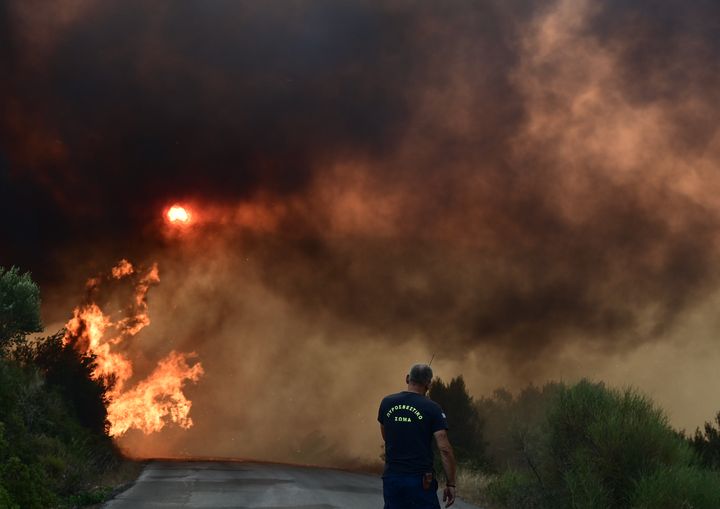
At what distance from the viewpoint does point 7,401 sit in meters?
12.9

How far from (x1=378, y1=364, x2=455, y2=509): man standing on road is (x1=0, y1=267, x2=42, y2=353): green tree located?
24554mm

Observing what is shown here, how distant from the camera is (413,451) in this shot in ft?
18.7

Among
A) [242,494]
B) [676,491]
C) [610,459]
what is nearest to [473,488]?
[242,494]

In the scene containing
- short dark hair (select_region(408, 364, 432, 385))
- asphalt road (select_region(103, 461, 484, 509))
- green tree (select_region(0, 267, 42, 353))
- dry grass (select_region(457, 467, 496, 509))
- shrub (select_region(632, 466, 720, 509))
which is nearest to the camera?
short dark hair (select_region(408, 364, 432, 385))

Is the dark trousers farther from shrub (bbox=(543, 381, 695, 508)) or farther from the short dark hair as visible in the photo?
shrub (bbox=(543, 381, 695, 508))

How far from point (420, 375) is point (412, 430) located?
528mm

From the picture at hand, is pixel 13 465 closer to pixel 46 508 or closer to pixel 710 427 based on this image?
pixel 46 508

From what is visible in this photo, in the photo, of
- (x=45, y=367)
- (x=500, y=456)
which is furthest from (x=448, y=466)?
(x=500, y=456)

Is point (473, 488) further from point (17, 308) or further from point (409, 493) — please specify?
point (17, 308)

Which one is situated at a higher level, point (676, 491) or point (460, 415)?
point (460, 415)

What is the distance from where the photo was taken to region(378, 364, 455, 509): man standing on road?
5.68 meters

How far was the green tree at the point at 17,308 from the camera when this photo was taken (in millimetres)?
25641

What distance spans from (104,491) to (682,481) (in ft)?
39.9

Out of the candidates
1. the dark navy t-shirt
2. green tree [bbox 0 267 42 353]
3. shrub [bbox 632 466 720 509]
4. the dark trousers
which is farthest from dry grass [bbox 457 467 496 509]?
green tree [bbox 0 267 42 353]
